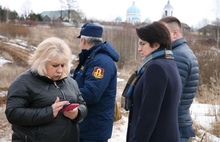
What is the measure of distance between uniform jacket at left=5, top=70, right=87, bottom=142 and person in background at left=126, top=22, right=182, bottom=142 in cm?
56

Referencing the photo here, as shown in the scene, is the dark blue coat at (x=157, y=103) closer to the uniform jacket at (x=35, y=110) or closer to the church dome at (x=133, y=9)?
the uniform jacket at (x=35, y=110)

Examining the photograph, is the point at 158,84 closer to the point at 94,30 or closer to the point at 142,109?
the point at 142,109

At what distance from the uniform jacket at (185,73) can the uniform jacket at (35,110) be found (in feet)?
3.56

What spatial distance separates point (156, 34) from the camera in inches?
85.0

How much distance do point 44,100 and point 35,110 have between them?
0.10m

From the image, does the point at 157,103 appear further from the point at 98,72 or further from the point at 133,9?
the point at 133,9

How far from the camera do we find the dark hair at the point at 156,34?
216 centimetres

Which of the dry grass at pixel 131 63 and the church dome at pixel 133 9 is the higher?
the church dome at pixel 133 9

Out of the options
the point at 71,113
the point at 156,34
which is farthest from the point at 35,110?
the point at 156,34

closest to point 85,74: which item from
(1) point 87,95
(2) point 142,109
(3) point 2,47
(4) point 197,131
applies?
(1) point 87,95

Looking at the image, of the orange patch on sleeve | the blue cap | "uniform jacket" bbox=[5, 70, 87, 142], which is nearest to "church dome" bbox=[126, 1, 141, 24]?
the blue cap

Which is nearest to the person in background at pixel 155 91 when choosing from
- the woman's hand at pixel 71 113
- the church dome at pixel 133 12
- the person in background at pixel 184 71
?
the woman's hand at pixel 71 113

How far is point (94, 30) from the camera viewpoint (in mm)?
2912

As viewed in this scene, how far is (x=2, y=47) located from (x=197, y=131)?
1561 cm
